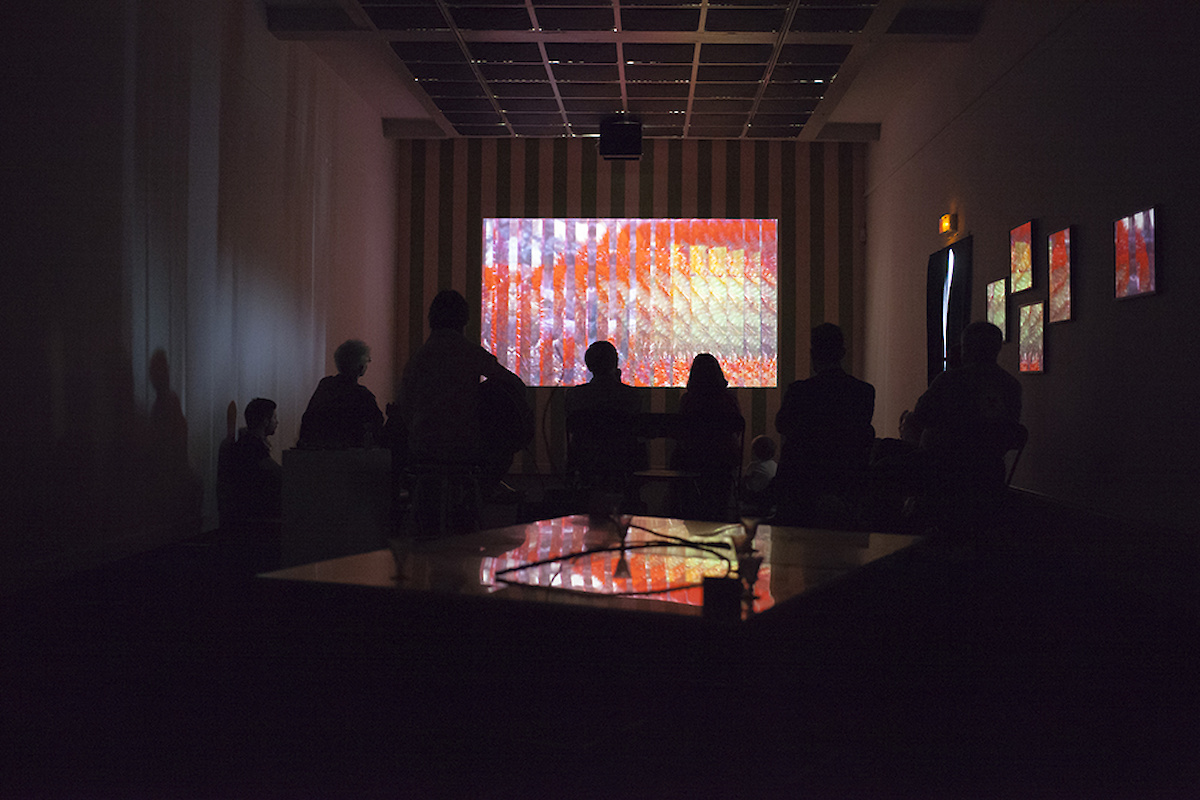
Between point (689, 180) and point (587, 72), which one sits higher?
point (587, 72)

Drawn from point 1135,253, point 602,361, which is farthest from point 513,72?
point 1135,253

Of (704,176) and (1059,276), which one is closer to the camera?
(1059,276)

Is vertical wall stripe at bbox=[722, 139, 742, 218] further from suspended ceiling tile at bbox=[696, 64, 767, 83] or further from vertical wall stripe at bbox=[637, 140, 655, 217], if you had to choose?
suspended ceiling tile at bbox=[696, 64, 767, 83]

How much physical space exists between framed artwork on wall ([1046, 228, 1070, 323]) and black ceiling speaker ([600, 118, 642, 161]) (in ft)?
13.0

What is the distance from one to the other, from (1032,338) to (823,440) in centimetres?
182

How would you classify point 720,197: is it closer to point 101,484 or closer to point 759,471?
point 759,471

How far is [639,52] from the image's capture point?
21.1 ft

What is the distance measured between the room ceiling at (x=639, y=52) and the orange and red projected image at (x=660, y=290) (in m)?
1.20

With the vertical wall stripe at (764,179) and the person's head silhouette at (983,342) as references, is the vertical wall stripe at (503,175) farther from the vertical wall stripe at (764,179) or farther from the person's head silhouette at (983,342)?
the person's head silhouette at (983,342)

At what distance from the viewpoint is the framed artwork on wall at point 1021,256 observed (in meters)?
5.09

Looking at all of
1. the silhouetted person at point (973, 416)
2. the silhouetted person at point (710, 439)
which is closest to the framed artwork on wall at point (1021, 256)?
the silhouetted person at point (973, 416)

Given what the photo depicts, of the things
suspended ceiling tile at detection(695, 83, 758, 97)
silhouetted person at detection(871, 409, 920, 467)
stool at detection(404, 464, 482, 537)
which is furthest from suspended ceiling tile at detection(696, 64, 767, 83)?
stool at detection(404, 464, 482, 537)

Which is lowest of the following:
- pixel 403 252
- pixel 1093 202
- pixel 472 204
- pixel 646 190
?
pixel 1093 202

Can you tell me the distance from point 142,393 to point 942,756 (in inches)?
157
